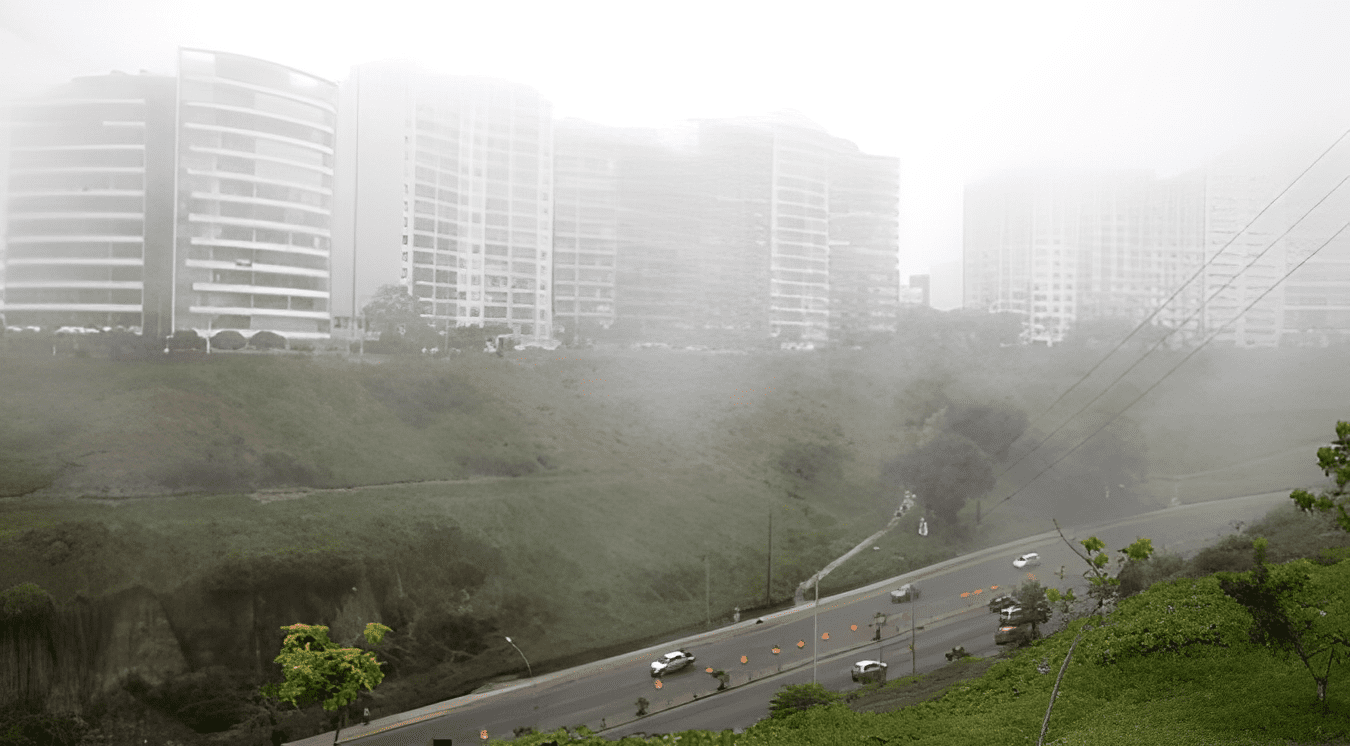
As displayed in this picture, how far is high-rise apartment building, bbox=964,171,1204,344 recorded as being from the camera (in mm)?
18641

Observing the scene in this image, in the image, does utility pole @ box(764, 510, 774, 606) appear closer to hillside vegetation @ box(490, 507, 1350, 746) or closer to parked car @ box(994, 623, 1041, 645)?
hillside vegetation @ box(490, 507, 1350, 746)

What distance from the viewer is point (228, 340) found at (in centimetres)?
1648

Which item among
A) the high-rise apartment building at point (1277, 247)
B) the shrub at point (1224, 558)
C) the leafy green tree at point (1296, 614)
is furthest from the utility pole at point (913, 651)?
the high-rise apartment building at point (1277, 247)

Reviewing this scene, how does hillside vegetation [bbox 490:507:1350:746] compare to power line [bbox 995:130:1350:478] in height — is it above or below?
below

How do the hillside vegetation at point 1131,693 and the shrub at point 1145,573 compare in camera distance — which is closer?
the hillside vegetation at point 1131,693

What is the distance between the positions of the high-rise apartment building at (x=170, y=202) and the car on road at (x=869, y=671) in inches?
490

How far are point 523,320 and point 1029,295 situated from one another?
11638 millimetres

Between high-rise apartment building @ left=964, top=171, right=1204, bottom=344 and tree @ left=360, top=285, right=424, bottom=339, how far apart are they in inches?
517

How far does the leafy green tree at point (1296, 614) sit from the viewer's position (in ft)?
29.2

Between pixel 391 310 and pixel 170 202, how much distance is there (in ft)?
14.7

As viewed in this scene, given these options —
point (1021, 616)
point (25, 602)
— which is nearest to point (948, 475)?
point (1021, 616)

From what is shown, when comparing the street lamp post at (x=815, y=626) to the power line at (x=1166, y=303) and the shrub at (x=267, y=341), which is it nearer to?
the power line at (x=1166, y=303)

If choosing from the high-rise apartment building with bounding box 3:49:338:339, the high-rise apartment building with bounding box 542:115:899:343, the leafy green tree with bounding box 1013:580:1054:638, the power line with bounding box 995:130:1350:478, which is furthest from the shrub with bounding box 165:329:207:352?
the power line with bounding box 995:130:1350:478

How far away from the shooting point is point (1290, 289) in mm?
18531
